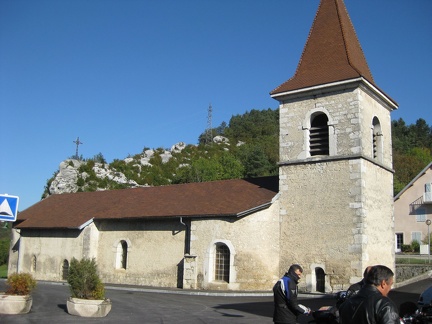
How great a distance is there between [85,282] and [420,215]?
102 ft

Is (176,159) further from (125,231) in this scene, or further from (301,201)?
(301,201)

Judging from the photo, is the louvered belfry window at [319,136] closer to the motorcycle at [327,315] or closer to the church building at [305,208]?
the church building at [305,208]

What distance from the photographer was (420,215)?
35906mm

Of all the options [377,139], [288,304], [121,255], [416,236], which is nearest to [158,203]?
[121,255]

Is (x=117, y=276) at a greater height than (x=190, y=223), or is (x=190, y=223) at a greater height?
(x=190, y=223)

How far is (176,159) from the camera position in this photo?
76.8m

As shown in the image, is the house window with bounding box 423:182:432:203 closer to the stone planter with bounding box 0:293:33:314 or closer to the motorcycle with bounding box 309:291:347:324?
the motorcycle with bounding box 309:291:347:324

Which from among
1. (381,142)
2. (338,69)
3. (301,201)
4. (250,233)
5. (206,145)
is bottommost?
(250,233)

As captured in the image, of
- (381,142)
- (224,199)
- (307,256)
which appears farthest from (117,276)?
(381,142)

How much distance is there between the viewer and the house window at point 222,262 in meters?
19.7

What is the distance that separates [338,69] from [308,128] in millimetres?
2831

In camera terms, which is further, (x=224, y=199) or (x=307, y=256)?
(x=224, y=199)

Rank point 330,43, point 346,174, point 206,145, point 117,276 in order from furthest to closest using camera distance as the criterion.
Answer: point 206,145
point 117,276
point 330,43
point 346,174

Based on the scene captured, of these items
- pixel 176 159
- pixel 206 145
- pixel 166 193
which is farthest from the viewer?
pixel 206 145
